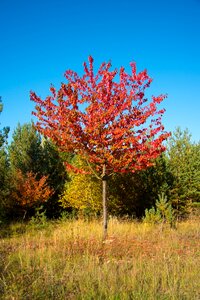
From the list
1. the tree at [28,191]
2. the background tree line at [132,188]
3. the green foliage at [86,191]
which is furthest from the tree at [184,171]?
the tree at [28,191]

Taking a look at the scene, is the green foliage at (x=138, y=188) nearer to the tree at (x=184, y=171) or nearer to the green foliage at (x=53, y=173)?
the tree at (x=184, y=171)

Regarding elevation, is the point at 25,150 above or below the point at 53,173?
above

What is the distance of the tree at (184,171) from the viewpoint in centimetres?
1628

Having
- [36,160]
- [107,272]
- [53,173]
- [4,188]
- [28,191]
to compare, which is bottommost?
[107,272]

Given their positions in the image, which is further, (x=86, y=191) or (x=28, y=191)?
(x=28, y=191)


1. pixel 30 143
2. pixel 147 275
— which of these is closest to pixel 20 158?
pixel 30 143

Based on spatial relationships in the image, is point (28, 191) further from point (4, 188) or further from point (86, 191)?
point (86, 191)

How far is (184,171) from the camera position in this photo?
16.8 meters

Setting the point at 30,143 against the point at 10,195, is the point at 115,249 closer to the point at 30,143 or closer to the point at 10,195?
the point at 10,195

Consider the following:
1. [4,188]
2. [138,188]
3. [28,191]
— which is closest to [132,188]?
[138,188]

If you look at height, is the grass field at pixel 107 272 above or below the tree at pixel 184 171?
below

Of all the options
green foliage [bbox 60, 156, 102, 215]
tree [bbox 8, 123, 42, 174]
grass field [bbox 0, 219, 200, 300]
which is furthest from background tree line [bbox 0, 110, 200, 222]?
grass field [bbox 0, 219, 200, 300]

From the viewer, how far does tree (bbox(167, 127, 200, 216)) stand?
16281 millimetres

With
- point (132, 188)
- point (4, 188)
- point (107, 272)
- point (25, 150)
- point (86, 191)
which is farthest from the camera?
point (25, 150)
